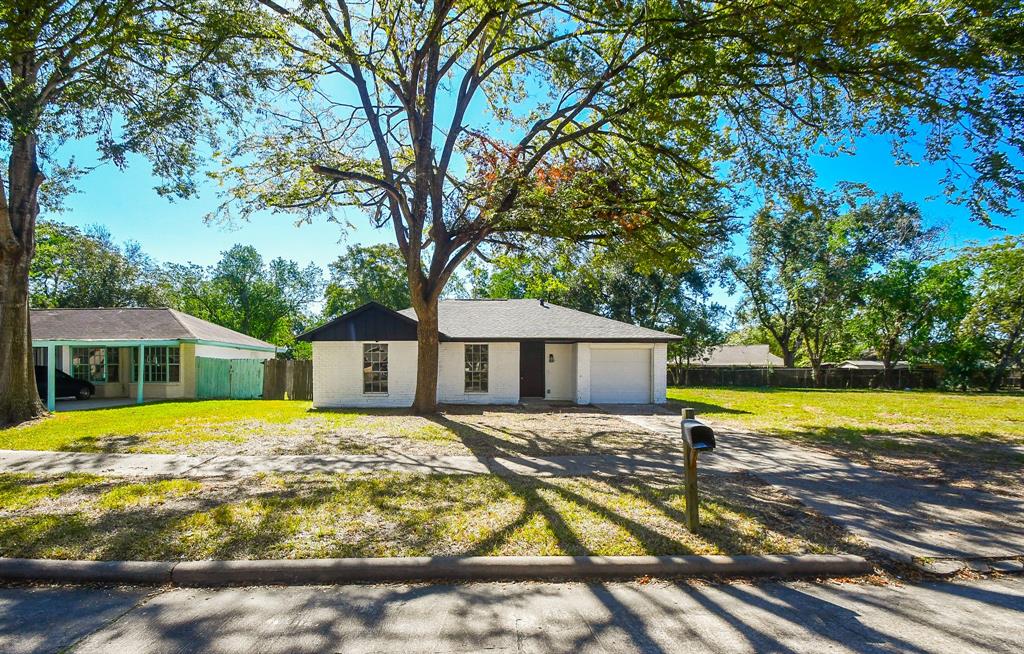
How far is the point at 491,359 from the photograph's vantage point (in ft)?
55.9

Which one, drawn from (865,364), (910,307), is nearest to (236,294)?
(910,307)

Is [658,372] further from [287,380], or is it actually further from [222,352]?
[222,352]

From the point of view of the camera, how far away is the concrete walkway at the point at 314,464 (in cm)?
692

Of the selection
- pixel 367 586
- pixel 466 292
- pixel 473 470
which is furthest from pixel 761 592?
pixel 466 292

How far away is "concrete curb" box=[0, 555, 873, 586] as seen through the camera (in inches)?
150

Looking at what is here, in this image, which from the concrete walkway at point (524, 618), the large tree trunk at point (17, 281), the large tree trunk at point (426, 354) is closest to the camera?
the concrete walkway at point (524, 618)

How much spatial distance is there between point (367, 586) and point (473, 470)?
3.35 meters

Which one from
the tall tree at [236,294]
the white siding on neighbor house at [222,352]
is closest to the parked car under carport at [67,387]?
the white siding on neighbor house at [222,352]

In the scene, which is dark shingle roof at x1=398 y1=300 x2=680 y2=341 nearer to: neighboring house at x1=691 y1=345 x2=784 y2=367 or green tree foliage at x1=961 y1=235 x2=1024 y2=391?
green tree foliage at x1=961 y1=235 x2=1024 y2=391

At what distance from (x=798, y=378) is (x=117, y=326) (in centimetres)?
3942

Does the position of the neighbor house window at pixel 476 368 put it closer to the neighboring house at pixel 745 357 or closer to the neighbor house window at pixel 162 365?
the neighbor house window at pixel 162 365

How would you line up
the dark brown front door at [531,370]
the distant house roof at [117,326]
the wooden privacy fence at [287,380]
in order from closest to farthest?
the distant house roof at [117,326] → the dark brown front door at [531,370] → the wooden privacy fence at [287,380]

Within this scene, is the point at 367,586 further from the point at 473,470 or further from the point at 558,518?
the point at 473,470

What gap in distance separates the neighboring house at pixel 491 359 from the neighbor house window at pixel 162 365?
24.4 ft
